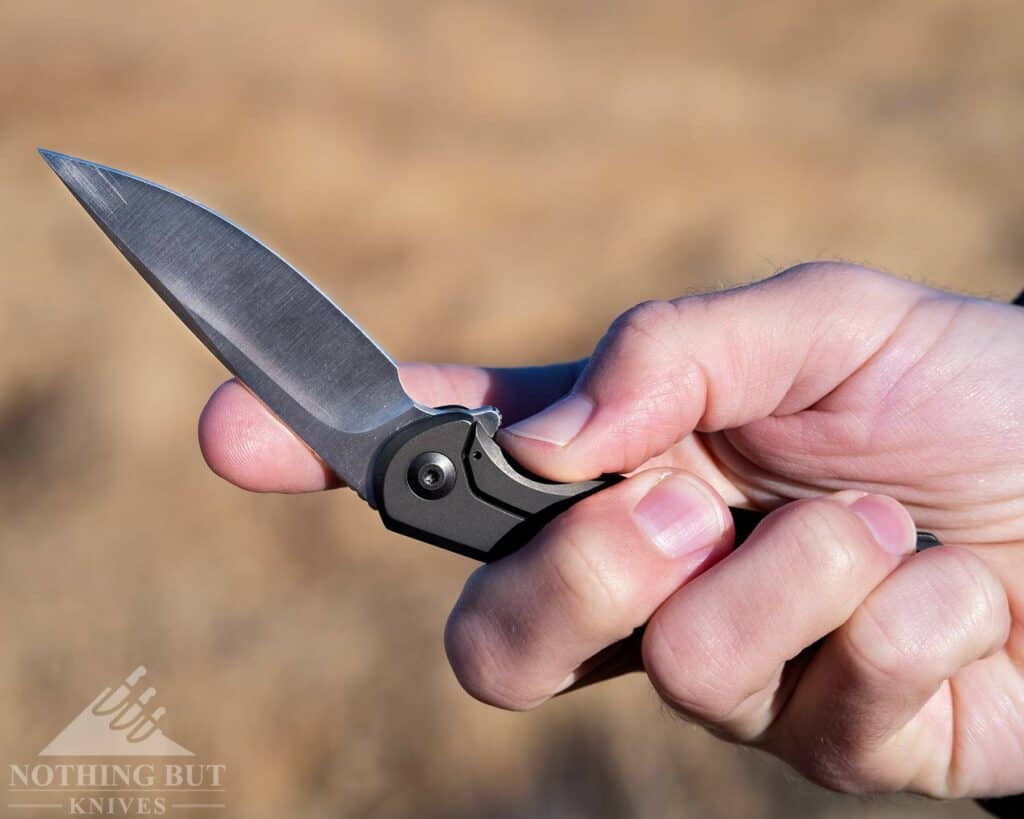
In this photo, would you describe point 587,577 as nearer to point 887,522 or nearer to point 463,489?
point 463,489

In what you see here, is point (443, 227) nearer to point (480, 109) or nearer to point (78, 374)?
point (480, 109)

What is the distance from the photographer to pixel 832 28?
5.45m

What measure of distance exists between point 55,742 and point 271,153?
252cm

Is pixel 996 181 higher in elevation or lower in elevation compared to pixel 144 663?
higher

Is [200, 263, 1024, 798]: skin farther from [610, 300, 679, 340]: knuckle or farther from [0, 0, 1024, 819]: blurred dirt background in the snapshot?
[0, 0, 1024, 819]: blurred dirt background

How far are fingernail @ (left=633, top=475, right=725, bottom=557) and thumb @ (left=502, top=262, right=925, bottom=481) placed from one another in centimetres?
9

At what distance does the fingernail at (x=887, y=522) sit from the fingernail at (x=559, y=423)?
372mm

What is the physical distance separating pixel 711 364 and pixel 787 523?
10.1 inches

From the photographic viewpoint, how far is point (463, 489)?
150 centimetres

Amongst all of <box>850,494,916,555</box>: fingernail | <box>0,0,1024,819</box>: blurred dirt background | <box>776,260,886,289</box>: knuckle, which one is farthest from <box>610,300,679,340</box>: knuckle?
<box>0,0,1024,819</box>: blurred dirt background

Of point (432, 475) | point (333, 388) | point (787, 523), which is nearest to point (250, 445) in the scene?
point (333, 388)

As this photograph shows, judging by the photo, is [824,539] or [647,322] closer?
[824,539]

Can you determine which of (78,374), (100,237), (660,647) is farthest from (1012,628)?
(100,237)

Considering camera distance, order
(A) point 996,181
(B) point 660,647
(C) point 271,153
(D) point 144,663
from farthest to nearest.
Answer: (A) point 996,181 → (C) point 271,153 → (D) point 144,663 → (B) point 660,647
